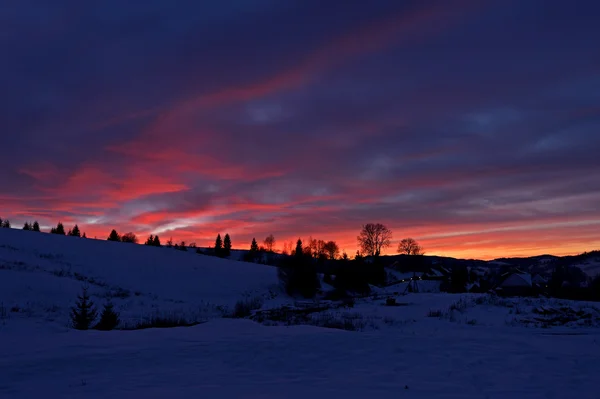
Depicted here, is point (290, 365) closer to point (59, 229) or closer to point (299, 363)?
point (299, 363)

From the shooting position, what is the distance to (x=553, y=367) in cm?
1018

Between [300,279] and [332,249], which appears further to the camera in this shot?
[332,249]

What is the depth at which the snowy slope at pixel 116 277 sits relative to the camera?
1144 inches

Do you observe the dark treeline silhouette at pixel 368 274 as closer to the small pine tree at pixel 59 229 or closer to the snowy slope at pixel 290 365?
the small pine tree at pixel 59 229

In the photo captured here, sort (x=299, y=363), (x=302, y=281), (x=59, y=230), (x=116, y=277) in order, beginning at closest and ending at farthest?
(x=299, y=363) < (x=116, y=277) < (x=302, y=281) < (x=59, y=230)

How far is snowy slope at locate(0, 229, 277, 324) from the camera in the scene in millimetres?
29047

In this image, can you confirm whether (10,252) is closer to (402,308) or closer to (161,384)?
(402,308)

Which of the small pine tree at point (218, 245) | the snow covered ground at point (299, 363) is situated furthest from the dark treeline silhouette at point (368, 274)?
the snow covered ground at point (299, 363)

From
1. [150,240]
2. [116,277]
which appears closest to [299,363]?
[116,277]

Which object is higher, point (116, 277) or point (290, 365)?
point (116, 277)

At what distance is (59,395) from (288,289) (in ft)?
146

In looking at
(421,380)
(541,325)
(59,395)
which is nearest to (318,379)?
(421,380)

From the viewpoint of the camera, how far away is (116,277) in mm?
44469

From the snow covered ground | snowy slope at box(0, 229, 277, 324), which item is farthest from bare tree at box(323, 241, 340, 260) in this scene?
→ the snow covered ground
